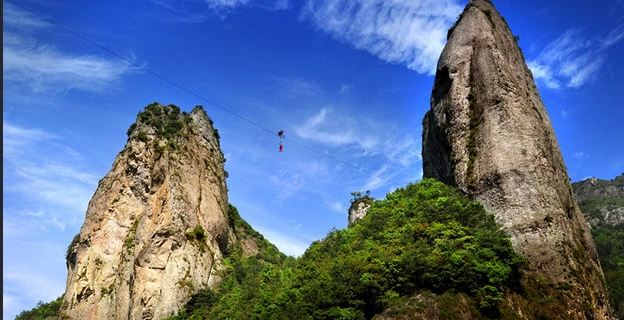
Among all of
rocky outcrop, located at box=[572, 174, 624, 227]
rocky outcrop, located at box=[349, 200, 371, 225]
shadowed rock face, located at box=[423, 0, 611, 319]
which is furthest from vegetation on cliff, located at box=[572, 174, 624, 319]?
rocky outcrop, located at box=[349, 200, 371, 225]

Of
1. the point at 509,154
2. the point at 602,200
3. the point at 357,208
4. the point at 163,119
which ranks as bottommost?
the point at 509,154

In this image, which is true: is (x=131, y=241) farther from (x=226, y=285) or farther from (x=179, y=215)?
(x=226, y=285)

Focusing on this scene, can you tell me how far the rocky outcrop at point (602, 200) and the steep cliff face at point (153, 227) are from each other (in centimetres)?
8182

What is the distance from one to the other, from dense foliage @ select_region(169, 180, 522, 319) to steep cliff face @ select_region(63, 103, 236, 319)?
1260 centimetres

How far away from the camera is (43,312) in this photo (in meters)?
64.9

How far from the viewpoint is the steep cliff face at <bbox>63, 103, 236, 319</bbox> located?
40.6 m

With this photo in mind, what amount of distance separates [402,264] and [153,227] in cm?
2776

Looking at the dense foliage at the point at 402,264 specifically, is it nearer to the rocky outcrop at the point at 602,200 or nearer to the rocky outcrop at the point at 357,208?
the rocky outcrop at the point at 357,208

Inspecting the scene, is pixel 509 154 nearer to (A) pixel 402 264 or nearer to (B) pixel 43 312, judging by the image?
(A) pixel 402 264

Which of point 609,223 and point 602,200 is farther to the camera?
point 602,200

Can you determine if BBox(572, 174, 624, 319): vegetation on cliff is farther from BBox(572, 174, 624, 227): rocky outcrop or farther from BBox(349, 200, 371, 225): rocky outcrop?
BBox(349, 200, 371, 225): rocky outcrop

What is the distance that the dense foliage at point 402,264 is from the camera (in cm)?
2016

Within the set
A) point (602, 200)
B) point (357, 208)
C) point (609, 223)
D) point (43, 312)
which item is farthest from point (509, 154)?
point (602, 200)

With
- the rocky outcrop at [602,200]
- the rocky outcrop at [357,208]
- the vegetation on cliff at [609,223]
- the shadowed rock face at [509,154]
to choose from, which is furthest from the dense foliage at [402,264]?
the rocky outcrop at [602,200]
